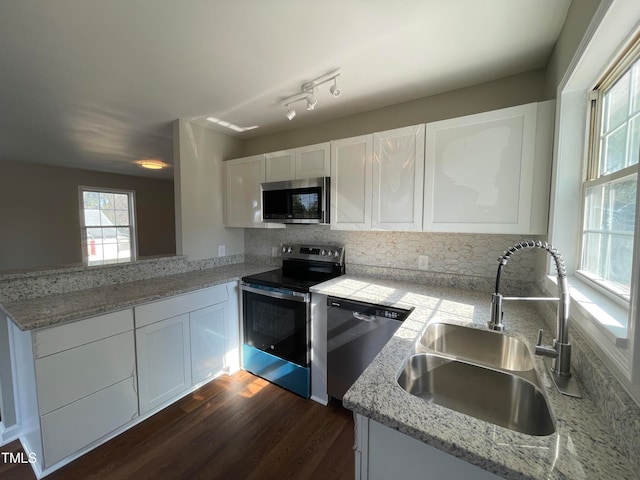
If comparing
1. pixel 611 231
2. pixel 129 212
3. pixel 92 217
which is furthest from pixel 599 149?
pixel 129 212

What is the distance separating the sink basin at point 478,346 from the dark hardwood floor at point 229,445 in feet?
3.07

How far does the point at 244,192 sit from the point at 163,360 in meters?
1.66

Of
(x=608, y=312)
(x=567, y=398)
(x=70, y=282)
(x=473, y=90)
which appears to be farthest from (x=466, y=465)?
(x=70, y=282)

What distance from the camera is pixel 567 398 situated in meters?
0.82

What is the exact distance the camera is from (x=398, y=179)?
1913 mm

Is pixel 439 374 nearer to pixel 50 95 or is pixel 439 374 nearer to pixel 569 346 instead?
pixel 569 346

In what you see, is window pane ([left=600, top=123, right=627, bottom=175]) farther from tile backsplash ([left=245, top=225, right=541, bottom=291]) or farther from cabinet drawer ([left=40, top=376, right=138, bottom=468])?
cabinet drawer ([left=40, top=376, right=138, bottom=468])

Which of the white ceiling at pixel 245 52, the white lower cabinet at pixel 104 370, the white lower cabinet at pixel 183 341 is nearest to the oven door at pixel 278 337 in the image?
the white lower cabinet at pixel 183 341

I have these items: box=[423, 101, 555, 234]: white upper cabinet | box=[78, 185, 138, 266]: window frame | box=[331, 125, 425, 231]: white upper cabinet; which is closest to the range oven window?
box=[331, 125, 425, 231]: white upper cabinet

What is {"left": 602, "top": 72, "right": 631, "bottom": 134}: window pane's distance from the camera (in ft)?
3.30

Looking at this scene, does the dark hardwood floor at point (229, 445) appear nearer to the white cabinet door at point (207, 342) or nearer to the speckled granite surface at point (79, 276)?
the white cabinet door at point (207, 342)

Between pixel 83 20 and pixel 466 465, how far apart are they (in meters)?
2.33

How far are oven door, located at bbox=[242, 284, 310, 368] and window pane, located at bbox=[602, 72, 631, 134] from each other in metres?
1.87

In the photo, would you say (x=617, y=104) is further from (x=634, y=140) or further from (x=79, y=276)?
(x=79, y=276)
